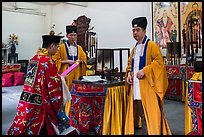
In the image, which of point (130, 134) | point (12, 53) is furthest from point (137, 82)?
point (12, 53)

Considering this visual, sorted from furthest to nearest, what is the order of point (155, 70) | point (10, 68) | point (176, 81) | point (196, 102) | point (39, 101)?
point (10, 68) → point (176, 81) → point (155, 70) → point (196, 102) → point (39, 101)

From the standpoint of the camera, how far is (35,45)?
8.98 meters

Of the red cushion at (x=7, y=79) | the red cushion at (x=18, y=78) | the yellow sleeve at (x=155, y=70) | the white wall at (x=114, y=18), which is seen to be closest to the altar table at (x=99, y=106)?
the yellow sleeve at (x=155, y=70)

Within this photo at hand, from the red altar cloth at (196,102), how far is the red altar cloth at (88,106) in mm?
874

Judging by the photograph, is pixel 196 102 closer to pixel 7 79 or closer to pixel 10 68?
pixel 10 68

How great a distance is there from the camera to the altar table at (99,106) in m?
2.48

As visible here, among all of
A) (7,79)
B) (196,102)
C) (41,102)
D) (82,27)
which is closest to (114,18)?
(82,27)

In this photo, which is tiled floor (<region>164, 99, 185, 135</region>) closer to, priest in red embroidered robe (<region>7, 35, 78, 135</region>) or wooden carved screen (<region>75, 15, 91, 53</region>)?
priest in red embroidered robe (<region>7, 35, 78, 135</region>)

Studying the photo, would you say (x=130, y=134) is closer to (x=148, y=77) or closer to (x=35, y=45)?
(x=148, y=77)

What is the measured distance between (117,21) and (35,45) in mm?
3955

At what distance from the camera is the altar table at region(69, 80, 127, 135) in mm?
2482

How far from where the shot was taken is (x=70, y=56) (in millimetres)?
3250

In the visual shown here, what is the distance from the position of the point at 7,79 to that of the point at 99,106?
17.4 ft

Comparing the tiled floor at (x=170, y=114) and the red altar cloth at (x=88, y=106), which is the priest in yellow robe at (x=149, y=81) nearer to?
the red altar cloth at (x=88, y=106)
